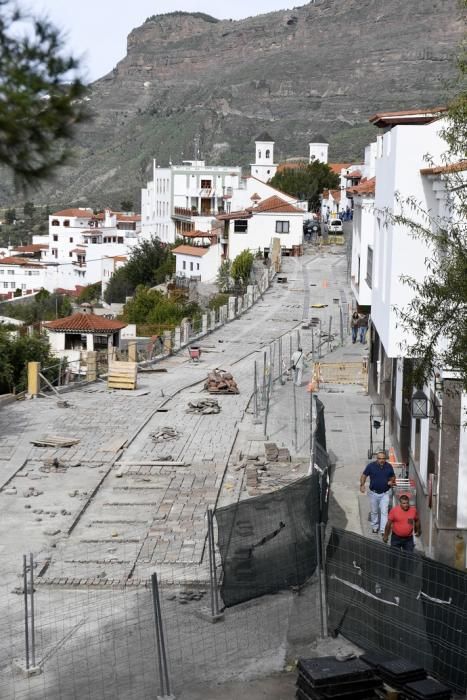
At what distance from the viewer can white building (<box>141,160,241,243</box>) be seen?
283 feet

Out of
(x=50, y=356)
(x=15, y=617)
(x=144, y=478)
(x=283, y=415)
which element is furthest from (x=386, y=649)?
(x=50, y=356)

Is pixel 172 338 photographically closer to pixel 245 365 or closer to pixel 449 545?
pixel 245 365

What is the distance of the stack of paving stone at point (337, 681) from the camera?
28.9 feet

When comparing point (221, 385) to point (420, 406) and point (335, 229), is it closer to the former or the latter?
point (420, 406)

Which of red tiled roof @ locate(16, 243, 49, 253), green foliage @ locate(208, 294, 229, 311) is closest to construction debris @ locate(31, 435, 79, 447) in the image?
green foliage @ locate(208, 294, 229, 311)

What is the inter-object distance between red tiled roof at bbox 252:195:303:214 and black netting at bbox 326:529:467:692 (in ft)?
174

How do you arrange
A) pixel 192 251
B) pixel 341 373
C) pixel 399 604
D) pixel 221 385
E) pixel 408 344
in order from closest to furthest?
pixel 399 604, pixel 408 344, pixel 221 385, pixel 341 373, pixel 192 251

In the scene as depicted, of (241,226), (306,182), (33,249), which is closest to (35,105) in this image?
(241,226)

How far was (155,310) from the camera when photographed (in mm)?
54906

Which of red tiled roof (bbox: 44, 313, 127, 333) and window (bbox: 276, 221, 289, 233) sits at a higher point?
window (bbox: 276, 221, 289, 233)

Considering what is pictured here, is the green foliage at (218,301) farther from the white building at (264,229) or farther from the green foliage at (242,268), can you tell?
the white building at (264,229)

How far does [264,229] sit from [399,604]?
178ft

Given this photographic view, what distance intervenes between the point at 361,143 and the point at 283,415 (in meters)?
152

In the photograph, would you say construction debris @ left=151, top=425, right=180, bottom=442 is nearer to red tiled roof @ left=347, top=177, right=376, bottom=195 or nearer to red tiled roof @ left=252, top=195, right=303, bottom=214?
red tiled roof @ left=347, top=177, right=376, bottom=195
